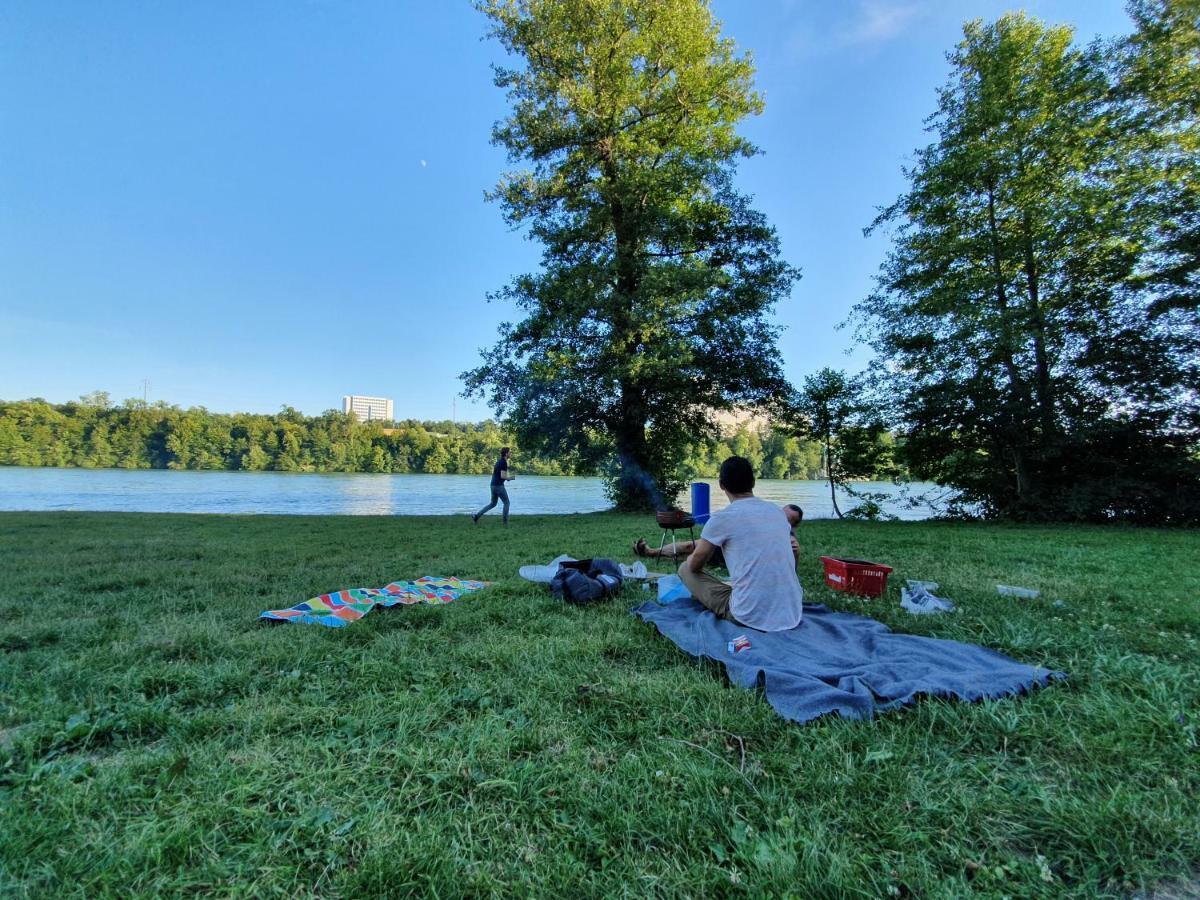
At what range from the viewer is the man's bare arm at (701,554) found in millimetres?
3481

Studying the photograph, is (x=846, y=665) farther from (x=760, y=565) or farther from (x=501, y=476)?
(x=501, y=476)

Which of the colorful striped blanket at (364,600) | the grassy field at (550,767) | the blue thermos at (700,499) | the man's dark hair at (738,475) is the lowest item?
the colorful striped blanket at (364,600)

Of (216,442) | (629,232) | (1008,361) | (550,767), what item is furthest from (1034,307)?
(216,442)

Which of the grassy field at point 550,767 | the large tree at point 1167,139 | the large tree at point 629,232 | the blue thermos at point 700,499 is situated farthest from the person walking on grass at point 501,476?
the large tree at point 1167,139

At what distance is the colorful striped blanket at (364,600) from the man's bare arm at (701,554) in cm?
208

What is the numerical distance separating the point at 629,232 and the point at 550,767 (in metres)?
15.0

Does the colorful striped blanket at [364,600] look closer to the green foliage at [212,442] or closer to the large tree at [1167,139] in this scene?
the large tree at [1167,139]

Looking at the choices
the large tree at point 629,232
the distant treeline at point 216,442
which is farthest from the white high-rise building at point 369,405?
the large tree at point 629,232

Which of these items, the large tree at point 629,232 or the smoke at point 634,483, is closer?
the large tree at point 629,232

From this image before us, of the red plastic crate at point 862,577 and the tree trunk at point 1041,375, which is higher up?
the tree trunk at point 1041,375

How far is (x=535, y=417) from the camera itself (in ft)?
48.8

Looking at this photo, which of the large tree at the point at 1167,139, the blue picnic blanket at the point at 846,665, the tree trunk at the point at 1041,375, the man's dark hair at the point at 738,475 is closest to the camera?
the blue picnic blanket at the point at 846,665

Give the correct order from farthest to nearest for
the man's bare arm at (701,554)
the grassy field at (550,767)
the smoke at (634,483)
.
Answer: the smoke at (634,483) → the man's bare arm at (701,554) → the grassy field at (550,767)

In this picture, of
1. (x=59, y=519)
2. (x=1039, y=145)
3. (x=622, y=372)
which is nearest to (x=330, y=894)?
(x=622, y=372)
